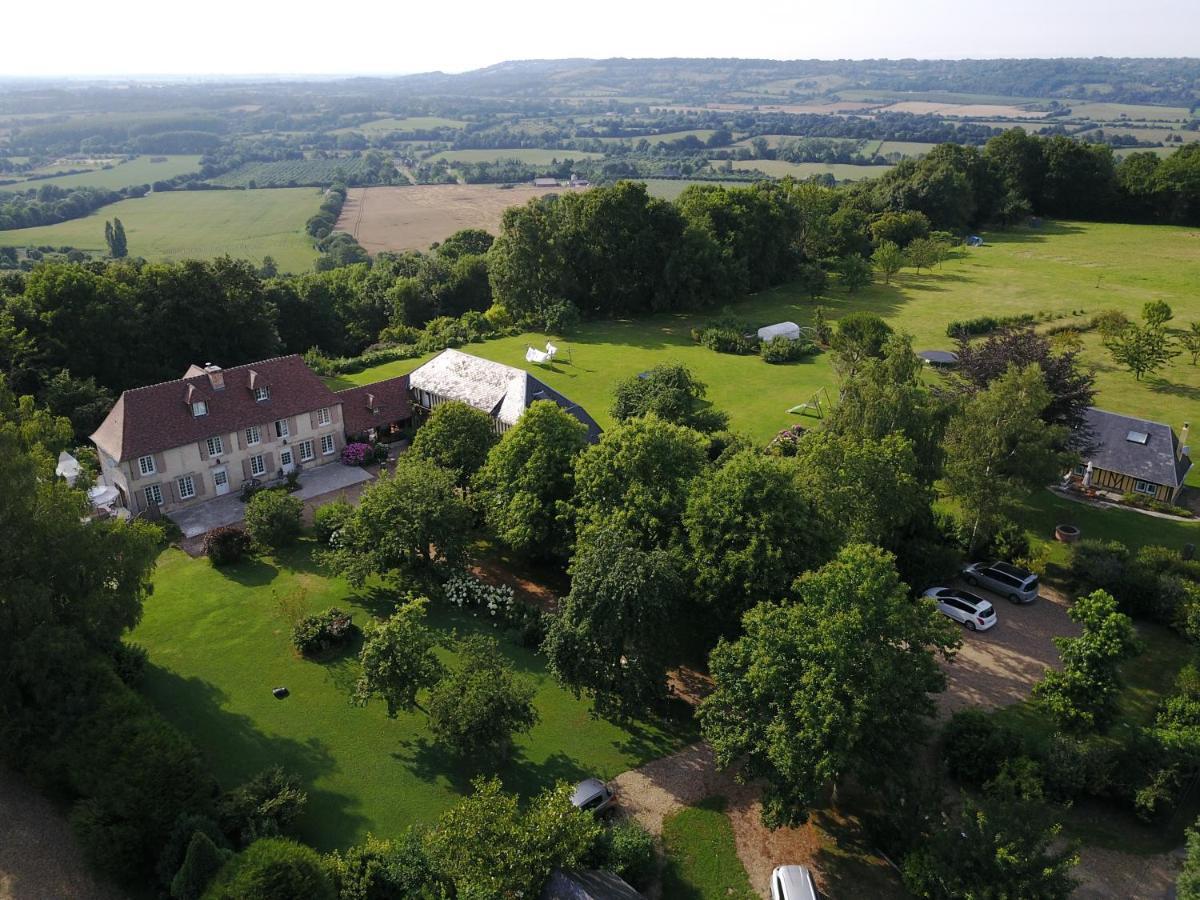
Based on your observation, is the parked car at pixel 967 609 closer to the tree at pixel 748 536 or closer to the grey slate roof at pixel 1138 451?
the tree at pixel 748 536

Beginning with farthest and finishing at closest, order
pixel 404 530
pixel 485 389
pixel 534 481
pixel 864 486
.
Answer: pixel 485 389
pixel 534 481
pixel 404 530
pixel 864 486

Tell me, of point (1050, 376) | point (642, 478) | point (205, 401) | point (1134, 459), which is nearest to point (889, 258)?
point (1050, 376)

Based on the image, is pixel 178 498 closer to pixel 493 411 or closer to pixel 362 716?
pixel 493 411

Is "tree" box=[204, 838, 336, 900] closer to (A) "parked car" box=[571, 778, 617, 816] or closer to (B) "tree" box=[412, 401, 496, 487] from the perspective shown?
(A) "parked car" box=[571, 778, 617, 816]

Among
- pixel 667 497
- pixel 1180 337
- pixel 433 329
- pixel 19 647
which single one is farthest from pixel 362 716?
pixel 1180 337

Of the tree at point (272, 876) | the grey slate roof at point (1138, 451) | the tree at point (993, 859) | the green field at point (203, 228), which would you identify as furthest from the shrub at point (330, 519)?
the green field at point (203, 228)

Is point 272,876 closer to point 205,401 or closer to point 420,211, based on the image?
point 205,401
